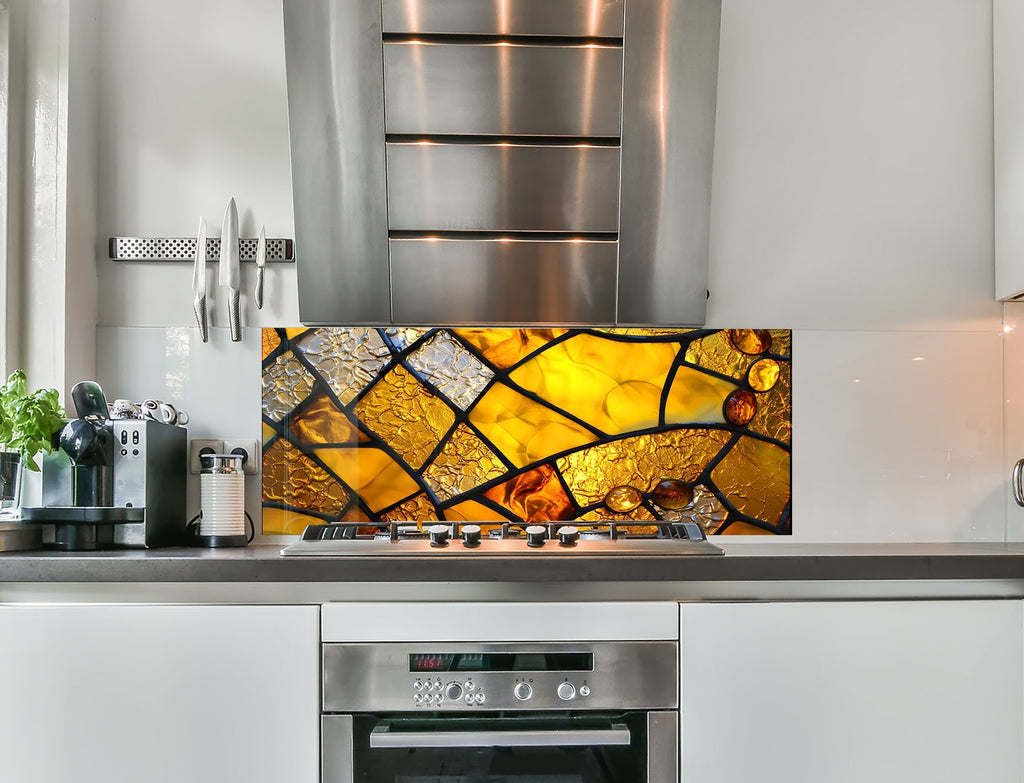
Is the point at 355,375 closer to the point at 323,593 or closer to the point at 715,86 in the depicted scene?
the point at 323,593

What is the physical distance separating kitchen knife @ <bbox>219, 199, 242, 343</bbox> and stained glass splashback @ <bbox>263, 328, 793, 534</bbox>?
0.10 metres

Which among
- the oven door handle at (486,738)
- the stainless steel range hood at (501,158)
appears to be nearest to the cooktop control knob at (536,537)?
the oven door handle at (486,738)

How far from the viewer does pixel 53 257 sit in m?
1.90

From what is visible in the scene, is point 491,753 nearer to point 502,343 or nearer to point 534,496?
point 534,496

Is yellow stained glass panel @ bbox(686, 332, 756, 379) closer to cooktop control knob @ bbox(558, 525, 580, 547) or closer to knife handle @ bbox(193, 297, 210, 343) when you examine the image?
cooktop control knob @ bbox(558, 525, 580, 547)

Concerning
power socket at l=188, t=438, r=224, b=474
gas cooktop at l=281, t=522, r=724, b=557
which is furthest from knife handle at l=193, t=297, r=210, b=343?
gas cooktop at l=281, t=522, r=724, b=557

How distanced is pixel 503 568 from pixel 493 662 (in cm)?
16

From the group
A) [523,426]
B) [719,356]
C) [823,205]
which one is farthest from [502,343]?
[823,205]

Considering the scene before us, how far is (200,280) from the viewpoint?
1.97m

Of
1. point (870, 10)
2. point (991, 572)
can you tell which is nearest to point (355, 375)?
point (991, 572)

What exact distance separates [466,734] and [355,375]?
35.9 inches

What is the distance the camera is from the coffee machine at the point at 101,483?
1.65m

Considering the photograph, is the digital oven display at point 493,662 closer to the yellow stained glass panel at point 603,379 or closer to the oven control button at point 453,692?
the oven control button at point 453,692

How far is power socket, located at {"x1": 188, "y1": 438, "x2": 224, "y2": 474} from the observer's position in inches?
78.4
